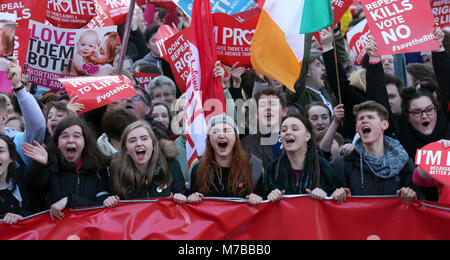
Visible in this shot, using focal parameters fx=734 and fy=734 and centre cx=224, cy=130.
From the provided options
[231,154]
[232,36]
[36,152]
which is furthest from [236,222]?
[232,36]

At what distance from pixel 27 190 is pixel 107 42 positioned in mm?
2544

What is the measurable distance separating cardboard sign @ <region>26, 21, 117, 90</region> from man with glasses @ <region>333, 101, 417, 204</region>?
3151 millimetres

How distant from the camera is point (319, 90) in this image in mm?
8312

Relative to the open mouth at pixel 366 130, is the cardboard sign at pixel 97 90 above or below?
above

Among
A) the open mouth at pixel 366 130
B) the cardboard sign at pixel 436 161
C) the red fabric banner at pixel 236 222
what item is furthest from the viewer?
the open mouth at pixel 366 130

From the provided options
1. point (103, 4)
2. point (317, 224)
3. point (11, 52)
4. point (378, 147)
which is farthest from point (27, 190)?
point (103, 4)

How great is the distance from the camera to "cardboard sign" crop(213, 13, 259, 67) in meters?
7.29

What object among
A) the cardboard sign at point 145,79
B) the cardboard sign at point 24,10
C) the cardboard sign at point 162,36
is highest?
the cardboard sign at point 24,10

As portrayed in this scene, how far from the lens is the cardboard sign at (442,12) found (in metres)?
8.29

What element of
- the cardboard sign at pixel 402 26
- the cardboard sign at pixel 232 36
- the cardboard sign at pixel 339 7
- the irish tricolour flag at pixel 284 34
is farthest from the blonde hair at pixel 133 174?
the cardboard sign at pixel 339 7

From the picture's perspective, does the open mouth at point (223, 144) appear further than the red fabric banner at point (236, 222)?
Yes

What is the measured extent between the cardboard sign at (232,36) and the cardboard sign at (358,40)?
2.08 meters

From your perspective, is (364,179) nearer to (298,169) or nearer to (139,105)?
(298,169)

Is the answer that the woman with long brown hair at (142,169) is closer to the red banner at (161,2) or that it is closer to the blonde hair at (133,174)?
the blonde hair at (133,174)
